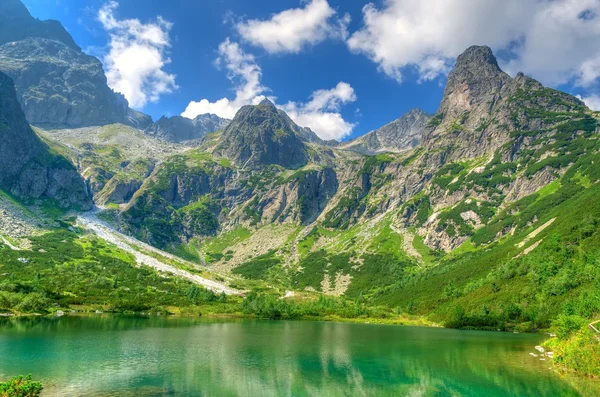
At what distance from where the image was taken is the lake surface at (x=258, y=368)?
1656 inches

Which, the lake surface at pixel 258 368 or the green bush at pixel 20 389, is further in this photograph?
the lake surface at pixel 258 368

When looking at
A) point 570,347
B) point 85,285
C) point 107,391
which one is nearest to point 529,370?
point 570,347

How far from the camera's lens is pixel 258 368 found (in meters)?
53.9

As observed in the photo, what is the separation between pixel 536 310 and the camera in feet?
465

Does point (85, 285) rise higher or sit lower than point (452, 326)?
higher

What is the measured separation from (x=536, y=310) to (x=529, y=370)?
104 meters

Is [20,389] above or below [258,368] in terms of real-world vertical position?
above

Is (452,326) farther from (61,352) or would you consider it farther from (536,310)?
(61,352)

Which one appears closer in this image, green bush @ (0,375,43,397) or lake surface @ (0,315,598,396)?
green bush @ (0,375,43,397)

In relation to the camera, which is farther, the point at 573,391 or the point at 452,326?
the point at 452,326

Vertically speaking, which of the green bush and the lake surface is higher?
the green bush

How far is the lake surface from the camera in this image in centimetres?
4206

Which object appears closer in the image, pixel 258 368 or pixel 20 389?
pixel 20 389

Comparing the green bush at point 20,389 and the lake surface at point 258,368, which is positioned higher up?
the green bush at point 20,389
